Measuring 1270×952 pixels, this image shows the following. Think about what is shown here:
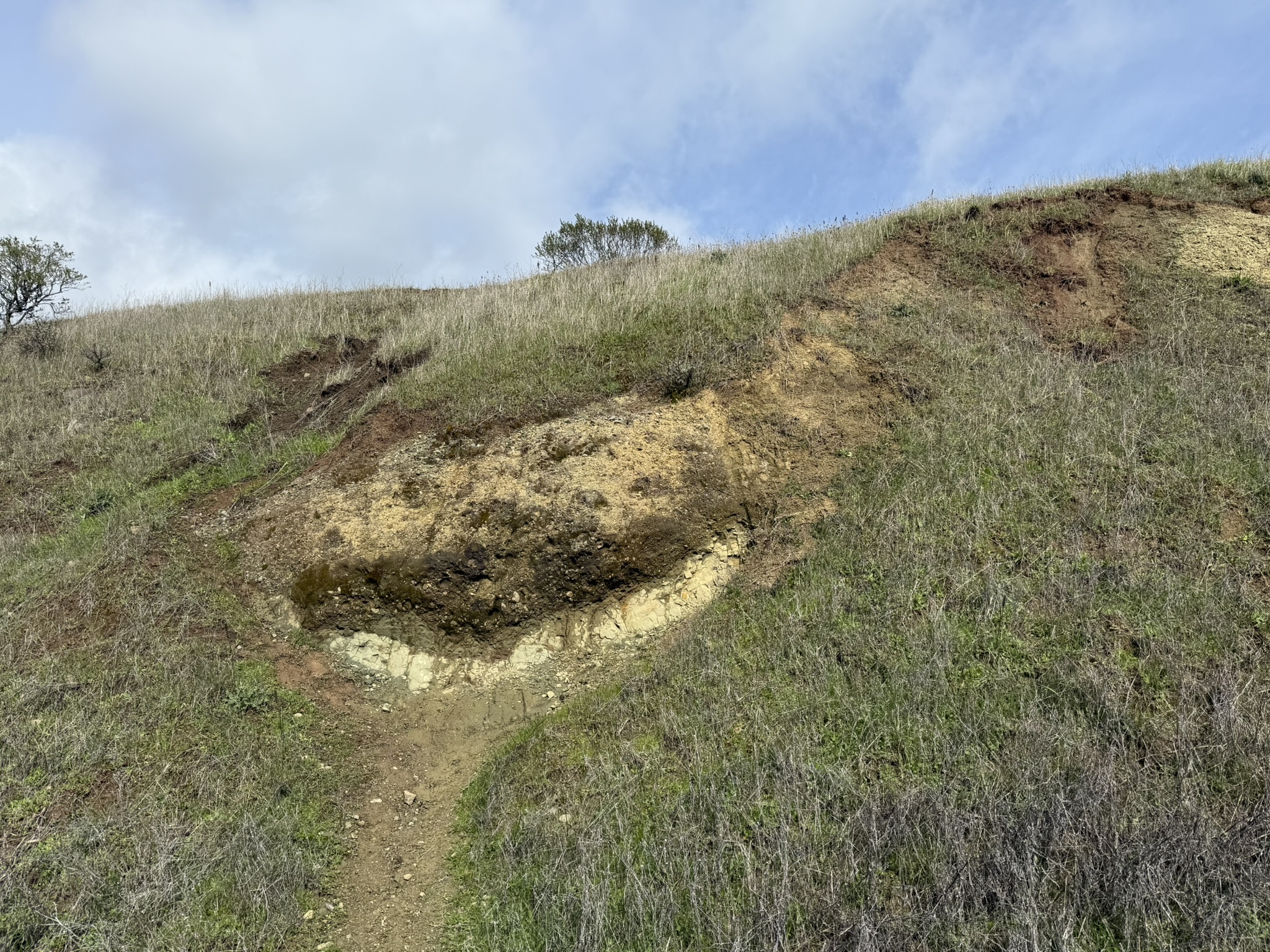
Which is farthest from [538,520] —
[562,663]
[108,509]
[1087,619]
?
[108,509]

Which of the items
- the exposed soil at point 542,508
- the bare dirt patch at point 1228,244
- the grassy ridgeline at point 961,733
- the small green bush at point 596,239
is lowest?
the grassy ridgeline at point 961,733

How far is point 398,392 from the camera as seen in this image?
955cm

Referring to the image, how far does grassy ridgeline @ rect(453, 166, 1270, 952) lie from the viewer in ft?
11.1

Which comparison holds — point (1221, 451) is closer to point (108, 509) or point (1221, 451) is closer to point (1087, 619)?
point (1087, 619)

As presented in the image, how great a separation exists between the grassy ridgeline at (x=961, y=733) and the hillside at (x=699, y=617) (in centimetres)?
3

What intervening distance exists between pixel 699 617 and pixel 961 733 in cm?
290

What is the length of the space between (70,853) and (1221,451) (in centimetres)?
971

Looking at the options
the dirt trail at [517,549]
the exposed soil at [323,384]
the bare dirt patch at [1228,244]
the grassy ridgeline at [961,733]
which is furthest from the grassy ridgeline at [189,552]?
the bare dirt patch at [1228,244]

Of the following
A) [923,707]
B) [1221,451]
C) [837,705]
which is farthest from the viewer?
[1221,451]

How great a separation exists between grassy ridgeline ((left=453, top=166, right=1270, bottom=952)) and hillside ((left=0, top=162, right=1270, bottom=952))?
0.09ft

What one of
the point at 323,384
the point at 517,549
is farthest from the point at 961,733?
the point at 323,384

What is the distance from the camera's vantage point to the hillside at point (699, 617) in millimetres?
3797

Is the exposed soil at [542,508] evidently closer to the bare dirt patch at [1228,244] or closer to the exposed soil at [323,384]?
the exposed soil at [323,384]

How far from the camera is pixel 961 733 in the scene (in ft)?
14.4
